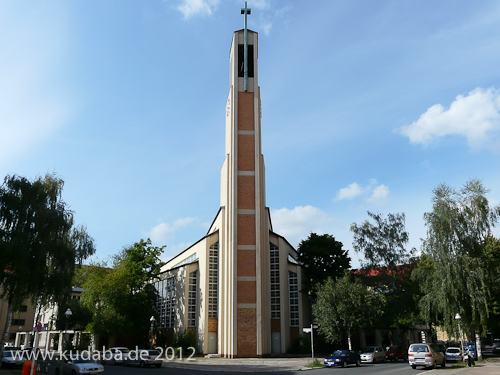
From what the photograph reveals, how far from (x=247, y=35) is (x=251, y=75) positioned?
523 centimetres

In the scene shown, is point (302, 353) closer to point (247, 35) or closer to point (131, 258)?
point (131, 258)

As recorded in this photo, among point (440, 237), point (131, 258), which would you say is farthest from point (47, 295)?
point (440, 237)

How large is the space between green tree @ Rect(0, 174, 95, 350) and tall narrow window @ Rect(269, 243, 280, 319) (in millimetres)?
21346

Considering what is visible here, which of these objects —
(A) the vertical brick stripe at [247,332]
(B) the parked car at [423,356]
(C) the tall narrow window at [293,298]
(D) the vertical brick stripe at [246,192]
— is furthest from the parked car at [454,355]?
(D) the vertical brick stripe at [246,192]

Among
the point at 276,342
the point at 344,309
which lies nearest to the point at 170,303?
the point at 276,342

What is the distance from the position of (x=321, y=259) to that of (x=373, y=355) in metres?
13.6

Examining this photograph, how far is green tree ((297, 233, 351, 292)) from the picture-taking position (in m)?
45.2

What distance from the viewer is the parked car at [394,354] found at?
3691 cm

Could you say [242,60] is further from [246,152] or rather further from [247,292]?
[247,292]

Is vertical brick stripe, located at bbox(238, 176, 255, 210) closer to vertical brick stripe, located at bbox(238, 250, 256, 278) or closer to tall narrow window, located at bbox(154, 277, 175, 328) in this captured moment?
vertical brick stripe, located at bbox(238, 250, 256, 278)

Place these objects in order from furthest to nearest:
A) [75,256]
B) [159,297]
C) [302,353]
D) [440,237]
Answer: [159,297], [302,353], [440,237], [75,256]

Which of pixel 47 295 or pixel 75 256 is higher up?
pixel 75 256

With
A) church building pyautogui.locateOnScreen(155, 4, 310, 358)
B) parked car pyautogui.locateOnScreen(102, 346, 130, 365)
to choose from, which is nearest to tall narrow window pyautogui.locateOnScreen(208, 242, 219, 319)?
church building pyautogui.locateOnScreen(155, 4, 310, 358)

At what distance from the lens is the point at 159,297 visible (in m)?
51.9
